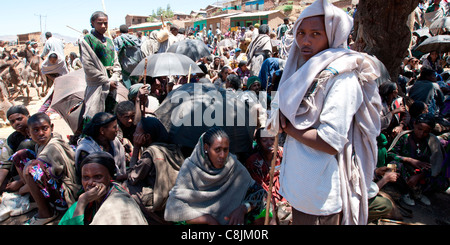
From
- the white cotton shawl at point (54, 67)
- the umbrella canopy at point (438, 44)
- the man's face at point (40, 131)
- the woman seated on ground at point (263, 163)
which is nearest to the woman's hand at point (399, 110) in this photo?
the woman seated on ground at point (263, 163)

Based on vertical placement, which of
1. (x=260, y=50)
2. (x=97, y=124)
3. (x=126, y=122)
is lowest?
(x=126, y=122)

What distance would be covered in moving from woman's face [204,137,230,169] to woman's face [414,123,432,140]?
2.55m

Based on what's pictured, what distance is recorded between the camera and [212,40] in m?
22.1

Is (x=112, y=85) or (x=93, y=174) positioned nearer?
(x=93, y=174)

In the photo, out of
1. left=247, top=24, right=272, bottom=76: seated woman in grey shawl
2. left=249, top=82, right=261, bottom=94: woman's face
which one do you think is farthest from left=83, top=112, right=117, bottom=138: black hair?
left=247, top=24, right=272, bottom=76: seated woman in grey shawl

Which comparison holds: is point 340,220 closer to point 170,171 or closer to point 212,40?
point 170,171

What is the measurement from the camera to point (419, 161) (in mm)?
3475

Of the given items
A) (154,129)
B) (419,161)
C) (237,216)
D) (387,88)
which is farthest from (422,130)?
(154,129)

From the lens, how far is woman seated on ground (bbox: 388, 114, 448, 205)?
3432 mm

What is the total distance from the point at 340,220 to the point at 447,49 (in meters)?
8.25

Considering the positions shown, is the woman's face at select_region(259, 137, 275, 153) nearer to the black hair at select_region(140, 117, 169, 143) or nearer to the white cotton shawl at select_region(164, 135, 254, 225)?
the white cotton shawl at select_region(164, 135, 254, 225)

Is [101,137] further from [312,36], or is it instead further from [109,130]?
[312,36]

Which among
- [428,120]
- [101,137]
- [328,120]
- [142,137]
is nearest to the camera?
[328,120]

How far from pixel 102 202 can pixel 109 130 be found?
1.20 meters
